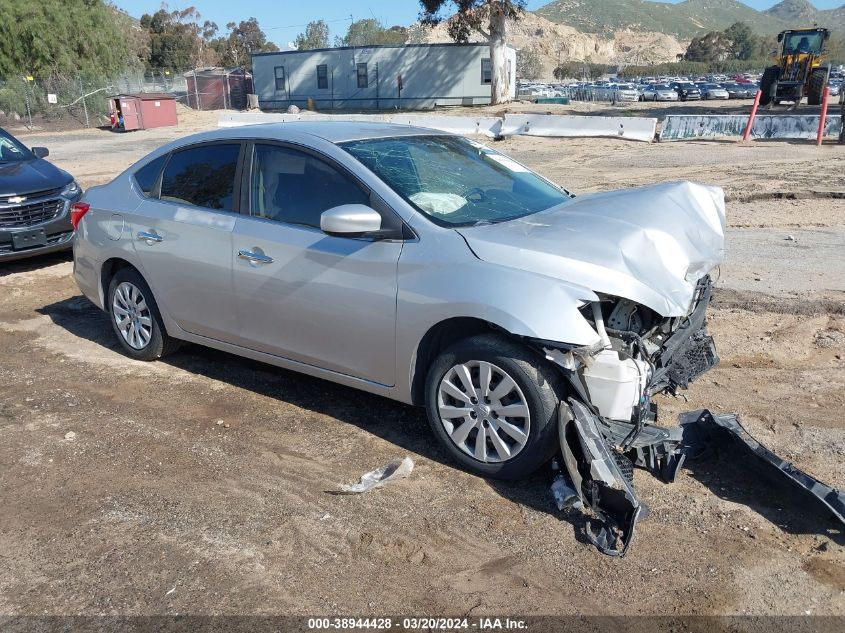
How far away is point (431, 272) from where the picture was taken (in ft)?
13.0

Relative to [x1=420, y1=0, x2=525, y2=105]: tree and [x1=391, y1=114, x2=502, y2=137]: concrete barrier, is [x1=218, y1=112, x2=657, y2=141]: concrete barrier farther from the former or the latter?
[x1=420, y1=0, x2=525, y2=105]: tree

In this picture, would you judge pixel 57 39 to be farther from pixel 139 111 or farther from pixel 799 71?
pixel 799 71

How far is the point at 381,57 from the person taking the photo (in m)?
43.8

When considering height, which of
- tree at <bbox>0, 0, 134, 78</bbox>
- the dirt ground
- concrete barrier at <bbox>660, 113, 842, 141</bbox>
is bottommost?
the dirt ground

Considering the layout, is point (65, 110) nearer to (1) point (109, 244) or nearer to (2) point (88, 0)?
(2) point (88, 0)

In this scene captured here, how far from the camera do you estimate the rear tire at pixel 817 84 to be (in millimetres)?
27703

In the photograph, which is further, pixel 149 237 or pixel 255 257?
pixel 149 237

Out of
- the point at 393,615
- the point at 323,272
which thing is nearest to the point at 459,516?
the point at 393,615

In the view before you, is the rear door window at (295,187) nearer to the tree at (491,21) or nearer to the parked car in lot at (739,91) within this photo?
the tree at (491,21)

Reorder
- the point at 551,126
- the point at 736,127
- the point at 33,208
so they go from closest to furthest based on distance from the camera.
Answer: the point at 33,208 → the point at 736,127 → the point at 551,126

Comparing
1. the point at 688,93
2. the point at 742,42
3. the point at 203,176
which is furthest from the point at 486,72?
the point at 742,42

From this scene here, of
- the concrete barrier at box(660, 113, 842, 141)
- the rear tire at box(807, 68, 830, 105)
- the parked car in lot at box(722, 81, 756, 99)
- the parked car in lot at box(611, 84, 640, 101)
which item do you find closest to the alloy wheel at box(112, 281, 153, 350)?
the concrete barrier at box(660, 113, 842, 141)

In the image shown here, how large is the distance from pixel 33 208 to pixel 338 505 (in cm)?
685

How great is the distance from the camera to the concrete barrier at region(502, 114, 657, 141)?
21.0m
